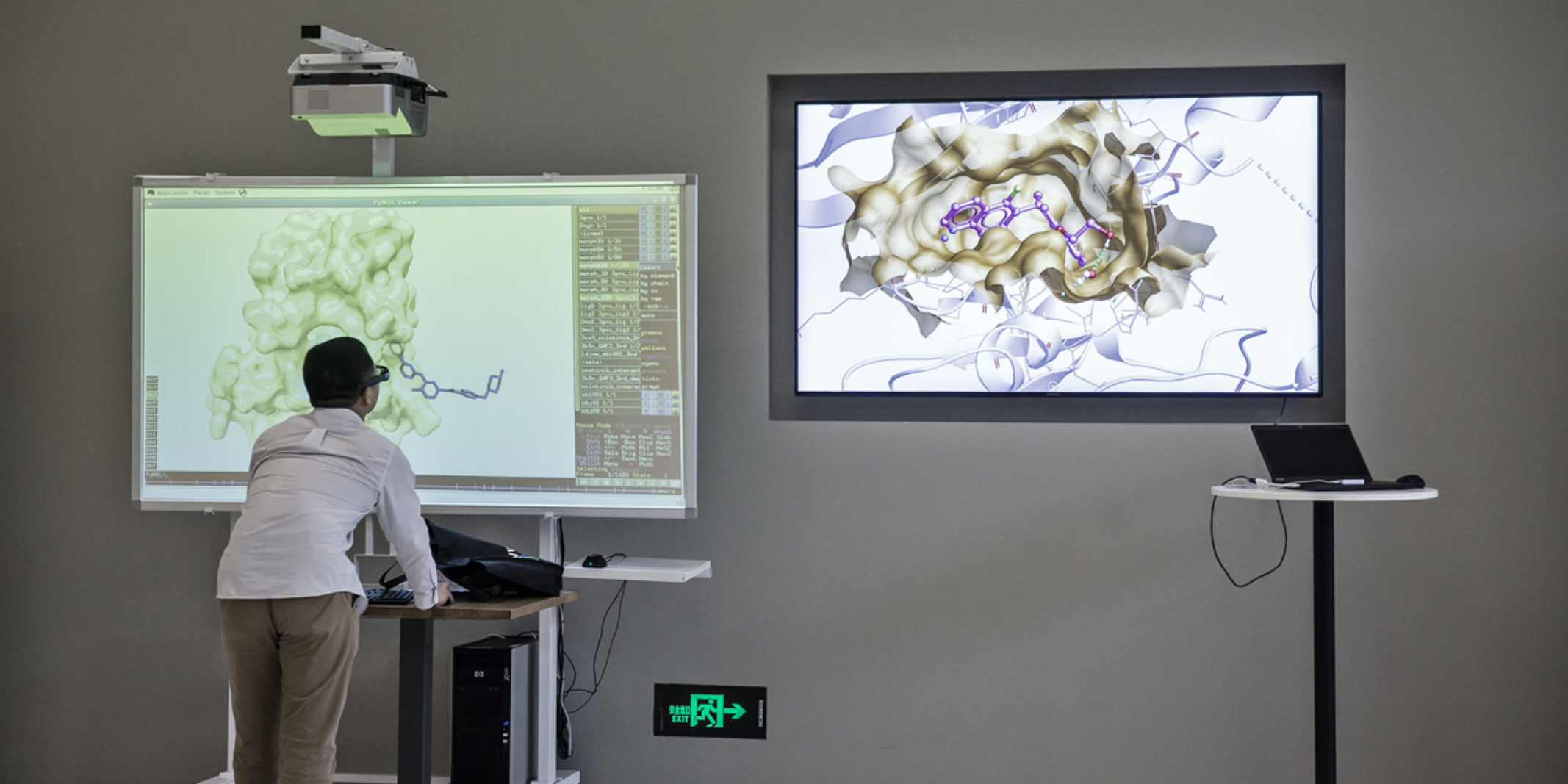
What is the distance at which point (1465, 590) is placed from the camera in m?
3.01

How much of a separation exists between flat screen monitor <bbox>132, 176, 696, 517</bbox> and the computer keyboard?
0.35m

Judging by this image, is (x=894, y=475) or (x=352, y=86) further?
(x=894, y=475)

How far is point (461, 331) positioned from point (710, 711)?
1364 mm

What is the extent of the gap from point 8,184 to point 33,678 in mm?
1603

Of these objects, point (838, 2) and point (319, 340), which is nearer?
point (319, 340)

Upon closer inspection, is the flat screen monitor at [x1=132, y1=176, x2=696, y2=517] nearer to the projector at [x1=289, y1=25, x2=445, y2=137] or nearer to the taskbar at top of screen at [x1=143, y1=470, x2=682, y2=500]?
the taskbar at top of screen at [x1=143, y1=470, x2=682, y2=500]

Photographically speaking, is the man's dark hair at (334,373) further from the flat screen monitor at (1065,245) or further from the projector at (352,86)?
the flat screen monitor at (1065,245)

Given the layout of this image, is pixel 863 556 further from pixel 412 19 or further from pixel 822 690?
pixel 412 19

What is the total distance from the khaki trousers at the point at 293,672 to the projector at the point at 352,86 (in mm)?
1290

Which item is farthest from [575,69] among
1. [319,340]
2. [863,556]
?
[863,556]

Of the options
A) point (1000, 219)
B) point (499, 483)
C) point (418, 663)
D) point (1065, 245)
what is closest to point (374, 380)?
point (499, 483)

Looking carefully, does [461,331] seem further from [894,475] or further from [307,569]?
[894,475]

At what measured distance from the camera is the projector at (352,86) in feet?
9.08

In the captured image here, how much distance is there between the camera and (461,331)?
2992 millimetres
